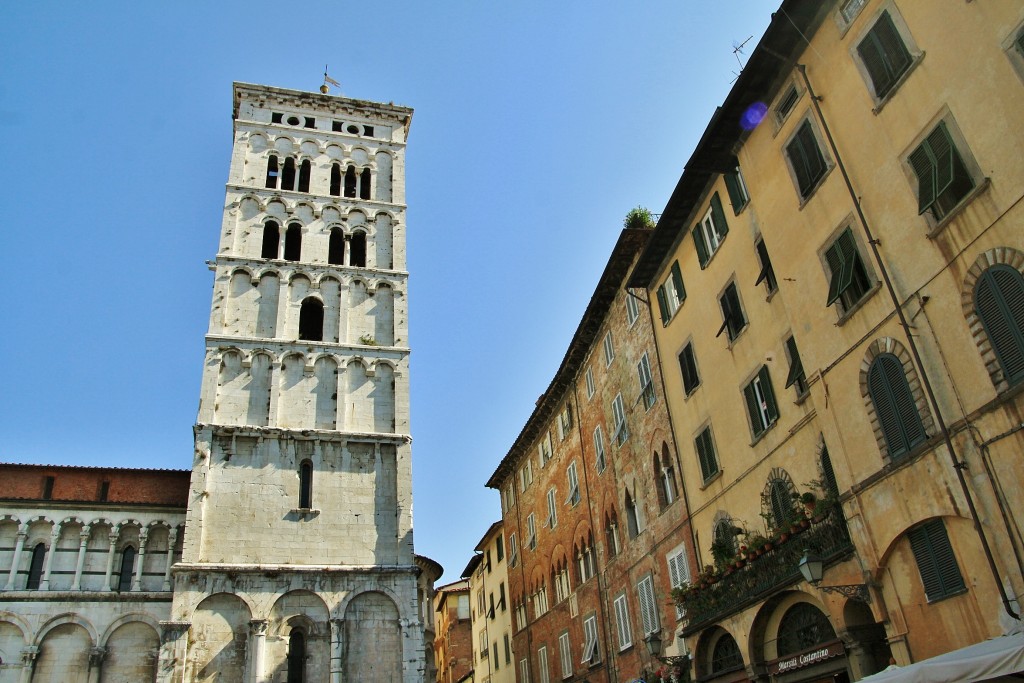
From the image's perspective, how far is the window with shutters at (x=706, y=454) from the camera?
64.2 ft

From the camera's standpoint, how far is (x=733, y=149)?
18.6m

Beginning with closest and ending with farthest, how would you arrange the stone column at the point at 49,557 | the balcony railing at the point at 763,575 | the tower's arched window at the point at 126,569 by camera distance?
the balcony railing at the point at 763,575, the stone column at the point at 49,557, the tower's arched window at the point at 126,569

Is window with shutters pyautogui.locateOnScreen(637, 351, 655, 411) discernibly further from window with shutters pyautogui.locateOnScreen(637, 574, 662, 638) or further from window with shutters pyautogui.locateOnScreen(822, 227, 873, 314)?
window with shutters pyautogui.locateOnScreen(822, 227, 873, 314)

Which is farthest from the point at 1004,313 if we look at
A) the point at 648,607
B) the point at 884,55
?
the point at 648,607

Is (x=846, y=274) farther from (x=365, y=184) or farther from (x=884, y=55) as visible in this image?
(x=365, y=184)

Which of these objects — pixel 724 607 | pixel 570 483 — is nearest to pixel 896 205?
pixel 724 607

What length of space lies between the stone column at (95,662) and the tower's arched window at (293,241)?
1622 cm

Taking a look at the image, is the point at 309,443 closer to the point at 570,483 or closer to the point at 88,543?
the point at 88,543

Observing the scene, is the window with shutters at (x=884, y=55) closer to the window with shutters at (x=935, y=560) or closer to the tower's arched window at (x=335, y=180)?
the window with shutters at (x=935, y=560)

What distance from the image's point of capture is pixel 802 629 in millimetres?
15523

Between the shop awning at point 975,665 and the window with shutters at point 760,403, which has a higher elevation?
the window with shutters at point 760,403

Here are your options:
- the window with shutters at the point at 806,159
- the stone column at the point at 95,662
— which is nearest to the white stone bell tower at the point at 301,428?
the stone column at the point at 95,662

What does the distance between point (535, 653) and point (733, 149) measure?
24.8 metres

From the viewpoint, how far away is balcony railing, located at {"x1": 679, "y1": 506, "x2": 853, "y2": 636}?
14.1 meters
